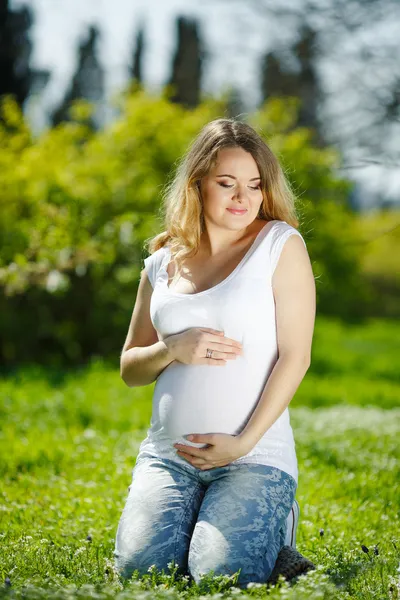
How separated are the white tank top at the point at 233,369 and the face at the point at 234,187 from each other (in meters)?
0.14

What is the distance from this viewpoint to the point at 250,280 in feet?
9.46

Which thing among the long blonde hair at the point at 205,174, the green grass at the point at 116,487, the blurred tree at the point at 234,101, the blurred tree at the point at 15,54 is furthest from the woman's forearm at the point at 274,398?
the blurred tree at the point at 15,54

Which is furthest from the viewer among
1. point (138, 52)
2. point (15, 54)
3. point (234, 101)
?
point (138, 52)

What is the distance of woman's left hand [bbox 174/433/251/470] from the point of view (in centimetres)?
276

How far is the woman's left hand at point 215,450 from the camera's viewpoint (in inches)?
109

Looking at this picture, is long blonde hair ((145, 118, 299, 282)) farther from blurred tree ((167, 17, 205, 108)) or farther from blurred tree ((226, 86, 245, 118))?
blurred tree ((167, 17, 205, 108))

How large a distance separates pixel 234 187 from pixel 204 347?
0.66 m

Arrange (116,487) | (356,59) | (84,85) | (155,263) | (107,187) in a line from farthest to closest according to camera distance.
Result: 1. (84,85)
2. (107,187)
3. (356,59)
4. (116,487)
5. (155,263)

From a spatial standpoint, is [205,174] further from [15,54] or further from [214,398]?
[15,54]

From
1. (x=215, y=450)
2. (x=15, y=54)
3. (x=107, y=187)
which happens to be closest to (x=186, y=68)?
(x=15, y=54)

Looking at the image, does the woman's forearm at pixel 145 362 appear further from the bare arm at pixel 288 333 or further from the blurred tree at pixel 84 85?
the blurred tree at pixel 84 85

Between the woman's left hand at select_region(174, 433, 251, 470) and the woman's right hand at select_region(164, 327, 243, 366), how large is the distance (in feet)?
0.86

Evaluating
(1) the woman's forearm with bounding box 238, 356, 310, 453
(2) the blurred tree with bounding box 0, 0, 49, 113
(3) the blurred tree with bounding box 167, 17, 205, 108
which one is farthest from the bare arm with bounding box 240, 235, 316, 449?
(2) the blurred tree with bounding box 0, 0, 49, 113

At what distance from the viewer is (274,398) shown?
280 centimetres
